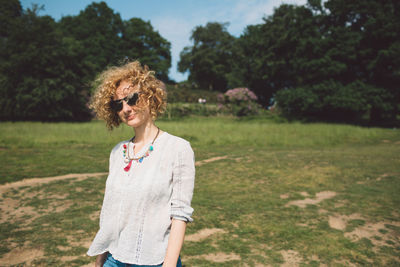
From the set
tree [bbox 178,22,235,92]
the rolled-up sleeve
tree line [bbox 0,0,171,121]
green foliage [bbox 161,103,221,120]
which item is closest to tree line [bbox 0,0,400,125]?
tree line [bbox 0,0,171,121]

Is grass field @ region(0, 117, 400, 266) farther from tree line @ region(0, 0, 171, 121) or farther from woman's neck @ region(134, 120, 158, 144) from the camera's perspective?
tree line @ region(0, 0, 171, 121)

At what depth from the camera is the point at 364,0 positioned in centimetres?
2711

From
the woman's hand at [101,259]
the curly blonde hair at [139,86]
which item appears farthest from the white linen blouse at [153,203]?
the curly blonde hair at [139,86]

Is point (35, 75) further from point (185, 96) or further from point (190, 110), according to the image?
point (185, 96)

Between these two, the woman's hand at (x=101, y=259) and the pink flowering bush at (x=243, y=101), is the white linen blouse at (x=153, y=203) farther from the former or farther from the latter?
the pink flowering bush at (x=243, y=101)

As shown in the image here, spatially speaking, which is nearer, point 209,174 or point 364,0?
point 209,174

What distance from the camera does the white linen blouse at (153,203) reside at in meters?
1.55

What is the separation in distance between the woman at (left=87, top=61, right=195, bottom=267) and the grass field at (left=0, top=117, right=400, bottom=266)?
7.37 ft

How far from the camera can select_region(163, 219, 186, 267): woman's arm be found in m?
1.47

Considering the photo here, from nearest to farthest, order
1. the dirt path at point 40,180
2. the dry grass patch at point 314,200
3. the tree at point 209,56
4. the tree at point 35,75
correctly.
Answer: the dry grass patch at point 314,200 < the dirt path at point 40,180 < the tree at point 35,75 < the tree at point 209,56

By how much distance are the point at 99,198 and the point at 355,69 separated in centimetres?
2998

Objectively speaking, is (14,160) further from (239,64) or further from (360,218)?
(239,64)

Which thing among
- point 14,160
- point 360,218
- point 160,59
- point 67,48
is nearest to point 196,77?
point 160,59

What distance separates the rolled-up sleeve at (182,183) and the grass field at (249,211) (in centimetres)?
240
